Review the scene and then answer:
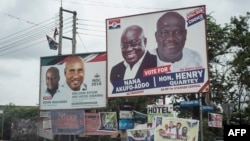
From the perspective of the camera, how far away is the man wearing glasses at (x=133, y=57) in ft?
59.7

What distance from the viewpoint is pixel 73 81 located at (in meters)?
20.3

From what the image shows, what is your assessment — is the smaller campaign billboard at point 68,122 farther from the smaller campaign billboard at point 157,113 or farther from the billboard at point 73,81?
the smaller campaign billboard at point 157,113

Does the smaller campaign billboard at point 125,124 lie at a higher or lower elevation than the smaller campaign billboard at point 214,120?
lower

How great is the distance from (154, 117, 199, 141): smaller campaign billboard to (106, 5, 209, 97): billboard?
86.5 inches

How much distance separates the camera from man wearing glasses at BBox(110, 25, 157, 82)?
59.7 ft

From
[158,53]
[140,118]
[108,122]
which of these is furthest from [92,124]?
[158,53]

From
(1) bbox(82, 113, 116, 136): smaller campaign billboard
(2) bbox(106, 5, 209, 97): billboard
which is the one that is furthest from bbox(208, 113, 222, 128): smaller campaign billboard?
(1) bbox(82, 113, 116, 136): smaller campaign billboard

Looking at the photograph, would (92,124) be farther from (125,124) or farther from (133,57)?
(133,57)

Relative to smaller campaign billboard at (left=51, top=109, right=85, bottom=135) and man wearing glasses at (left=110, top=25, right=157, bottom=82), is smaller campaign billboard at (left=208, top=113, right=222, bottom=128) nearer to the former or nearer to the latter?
man wearing glasses at (left=110, top=25, right=157, bottom=82)

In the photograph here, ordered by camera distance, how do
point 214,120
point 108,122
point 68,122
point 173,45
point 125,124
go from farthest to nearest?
1. point 68,122
2. point 108,122
3. point 125,124
4. point 173,45
5. point 214,120

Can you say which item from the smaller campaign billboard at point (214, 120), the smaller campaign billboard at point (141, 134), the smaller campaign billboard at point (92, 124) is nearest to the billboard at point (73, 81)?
the smaller campaign billboard at point (92, 124)

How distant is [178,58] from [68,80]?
5685 mm

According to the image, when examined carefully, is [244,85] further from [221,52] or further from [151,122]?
[151,122]

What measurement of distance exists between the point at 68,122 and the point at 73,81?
74.1 inches
